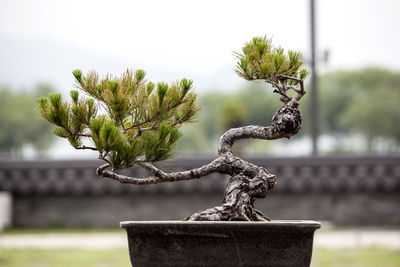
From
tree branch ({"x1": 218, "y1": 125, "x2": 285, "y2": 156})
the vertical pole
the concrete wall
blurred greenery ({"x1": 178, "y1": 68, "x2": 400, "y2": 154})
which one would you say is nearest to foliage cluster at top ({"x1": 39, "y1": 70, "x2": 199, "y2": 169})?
tree branch ({"x1": 218, "y1": 125, "x2": 285, "y2": 156})

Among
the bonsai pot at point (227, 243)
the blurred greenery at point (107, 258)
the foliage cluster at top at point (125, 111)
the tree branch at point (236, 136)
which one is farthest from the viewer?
the blurred greenery at point (107, 258)

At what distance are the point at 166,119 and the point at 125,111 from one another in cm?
19

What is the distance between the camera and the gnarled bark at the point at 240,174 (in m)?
2.05

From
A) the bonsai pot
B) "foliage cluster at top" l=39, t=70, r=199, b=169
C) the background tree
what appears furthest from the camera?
the background tree

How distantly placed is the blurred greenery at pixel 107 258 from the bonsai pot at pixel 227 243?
394 cm

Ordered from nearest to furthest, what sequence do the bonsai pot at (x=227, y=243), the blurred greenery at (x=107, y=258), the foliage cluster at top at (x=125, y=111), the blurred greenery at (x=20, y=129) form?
the bonsai pot at (x=227, y=243), the foliage cluster at top at (x=125, y=111), the blurred greenery at (x=107, y=258), the blurred greenery at (x=20, y=129)

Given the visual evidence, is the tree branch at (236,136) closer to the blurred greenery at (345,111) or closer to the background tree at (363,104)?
the blurred greenery at (345,111)

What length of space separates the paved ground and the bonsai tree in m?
5.17

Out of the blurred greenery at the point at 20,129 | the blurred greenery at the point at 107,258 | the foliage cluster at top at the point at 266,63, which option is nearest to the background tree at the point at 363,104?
the blurred greenery at the point at 20,129

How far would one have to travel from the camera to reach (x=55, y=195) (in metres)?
9.98

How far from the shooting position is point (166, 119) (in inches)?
85.7

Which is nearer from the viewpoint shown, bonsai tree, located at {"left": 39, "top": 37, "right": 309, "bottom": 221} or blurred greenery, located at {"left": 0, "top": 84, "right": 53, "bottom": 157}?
bonsai tree, located at {"left": 39, "top": 37, "right": 309, "bottom": 221}

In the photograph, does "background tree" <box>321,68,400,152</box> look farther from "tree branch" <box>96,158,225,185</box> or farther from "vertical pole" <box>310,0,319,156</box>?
"tree branch" <box>96,158,225,185</box>

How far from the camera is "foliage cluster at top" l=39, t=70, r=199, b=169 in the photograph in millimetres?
2008
